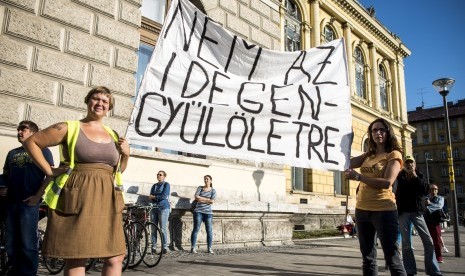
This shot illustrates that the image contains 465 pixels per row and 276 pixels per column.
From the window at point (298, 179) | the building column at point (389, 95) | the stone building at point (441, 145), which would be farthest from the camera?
the stone building at point (441, 145)

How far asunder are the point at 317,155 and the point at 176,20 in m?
2.24

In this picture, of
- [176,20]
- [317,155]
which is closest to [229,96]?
[176,20]

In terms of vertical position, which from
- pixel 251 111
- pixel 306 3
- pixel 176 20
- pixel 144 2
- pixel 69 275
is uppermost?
pixel 306 3

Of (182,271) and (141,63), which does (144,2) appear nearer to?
(141,63)

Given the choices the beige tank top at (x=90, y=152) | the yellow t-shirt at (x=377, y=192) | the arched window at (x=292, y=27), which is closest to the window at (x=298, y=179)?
the arched window at (x=292, y=27)

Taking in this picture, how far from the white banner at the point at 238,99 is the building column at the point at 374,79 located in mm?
24283

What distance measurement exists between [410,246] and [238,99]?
3.13 m

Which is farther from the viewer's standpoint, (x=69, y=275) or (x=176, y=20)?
(x=176, y=20)

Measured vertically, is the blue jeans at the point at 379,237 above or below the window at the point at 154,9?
below

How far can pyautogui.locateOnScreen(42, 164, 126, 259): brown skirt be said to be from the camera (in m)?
2.36

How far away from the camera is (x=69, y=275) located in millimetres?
2410

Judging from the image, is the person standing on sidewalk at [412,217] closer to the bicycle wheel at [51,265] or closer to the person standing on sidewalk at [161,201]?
the person standing on sidewalk at [161,201]

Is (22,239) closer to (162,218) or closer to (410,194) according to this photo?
(162,218)

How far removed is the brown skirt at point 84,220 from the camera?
2357mm
